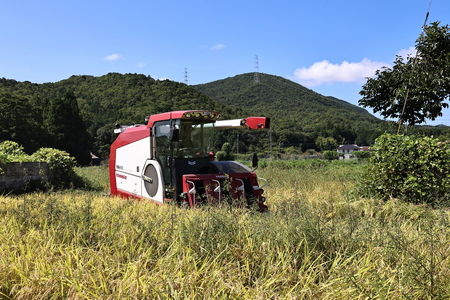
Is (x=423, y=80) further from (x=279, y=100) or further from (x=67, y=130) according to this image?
(x=279, y=100)

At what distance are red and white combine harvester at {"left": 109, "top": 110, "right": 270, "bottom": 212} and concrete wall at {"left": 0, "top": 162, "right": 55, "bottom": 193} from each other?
160 inches

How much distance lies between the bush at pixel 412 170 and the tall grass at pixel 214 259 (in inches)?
115

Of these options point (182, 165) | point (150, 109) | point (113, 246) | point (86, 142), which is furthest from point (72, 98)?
point (113, 246)

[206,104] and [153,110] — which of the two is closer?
[153,110]

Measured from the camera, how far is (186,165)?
6875mm

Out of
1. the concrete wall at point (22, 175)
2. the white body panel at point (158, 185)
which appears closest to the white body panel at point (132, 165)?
the white body panel at point (158, 185)

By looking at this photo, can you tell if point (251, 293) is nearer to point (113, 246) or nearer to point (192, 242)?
point (192, 242)

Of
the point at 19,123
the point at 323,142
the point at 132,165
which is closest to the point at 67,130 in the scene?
the point at 19,123

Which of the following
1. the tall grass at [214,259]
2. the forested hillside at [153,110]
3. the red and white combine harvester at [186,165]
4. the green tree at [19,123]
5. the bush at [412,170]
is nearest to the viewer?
the tall grass at [214,259]

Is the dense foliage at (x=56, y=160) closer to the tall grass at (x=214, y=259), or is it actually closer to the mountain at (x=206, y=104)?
the tall grass at (x=214, y=259)

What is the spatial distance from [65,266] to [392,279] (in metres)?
2.72

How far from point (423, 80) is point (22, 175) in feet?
41.6

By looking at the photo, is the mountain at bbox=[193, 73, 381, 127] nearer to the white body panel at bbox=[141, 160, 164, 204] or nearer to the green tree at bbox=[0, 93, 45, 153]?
the green tree at bbox=[0, 93, 45, 153]

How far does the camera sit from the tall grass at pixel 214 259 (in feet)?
8.32
